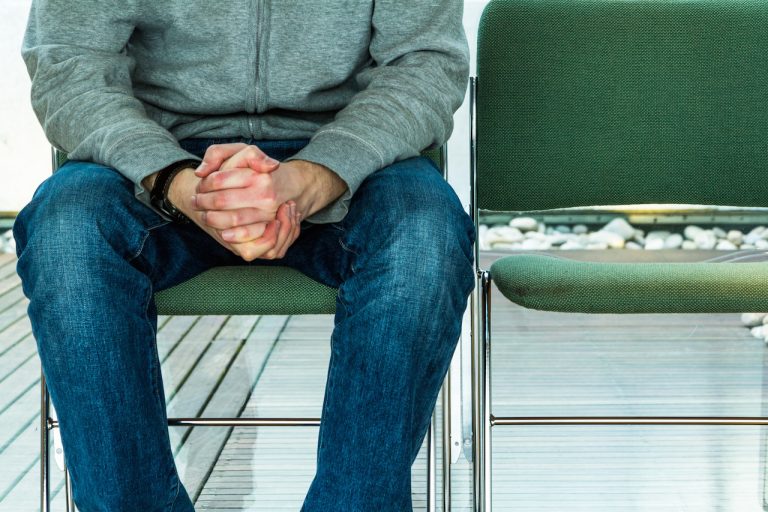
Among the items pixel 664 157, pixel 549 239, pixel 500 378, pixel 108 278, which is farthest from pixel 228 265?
pixel 549 239

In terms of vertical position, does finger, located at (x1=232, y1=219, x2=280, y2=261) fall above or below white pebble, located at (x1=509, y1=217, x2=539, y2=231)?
above

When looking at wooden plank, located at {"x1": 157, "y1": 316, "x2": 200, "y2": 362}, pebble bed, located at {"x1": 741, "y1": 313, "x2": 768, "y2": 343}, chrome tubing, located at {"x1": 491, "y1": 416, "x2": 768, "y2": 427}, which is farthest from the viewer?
pebble bed, located at {"x1": 741, "y1": 313, "x2": 768, "y2": 343}

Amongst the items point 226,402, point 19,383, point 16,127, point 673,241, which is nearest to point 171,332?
point 19,383

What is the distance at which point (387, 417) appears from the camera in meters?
1.13

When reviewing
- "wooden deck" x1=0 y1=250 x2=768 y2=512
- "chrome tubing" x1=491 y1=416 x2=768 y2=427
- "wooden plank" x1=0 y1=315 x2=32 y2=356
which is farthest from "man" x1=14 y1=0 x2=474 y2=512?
"wooden plank" x1=0 y1=315 x2=32 y2=356

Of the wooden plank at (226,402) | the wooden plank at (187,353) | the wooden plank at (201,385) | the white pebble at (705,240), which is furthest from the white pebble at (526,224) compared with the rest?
the wooden plank at (201,385)

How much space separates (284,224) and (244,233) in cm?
5

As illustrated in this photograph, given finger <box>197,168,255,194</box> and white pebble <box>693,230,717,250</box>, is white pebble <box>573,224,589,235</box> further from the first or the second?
finger <box>197,168,255,194</box>

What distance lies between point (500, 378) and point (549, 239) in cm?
148

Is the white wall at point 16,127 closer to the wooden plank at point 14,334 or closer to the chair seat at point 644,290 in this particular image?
the wooden plank at point 14,334

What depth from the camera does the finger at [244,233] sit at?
1.21m

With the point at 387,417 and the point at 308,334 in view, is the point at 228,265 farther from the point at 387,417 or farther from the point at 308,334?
the point at 308,334

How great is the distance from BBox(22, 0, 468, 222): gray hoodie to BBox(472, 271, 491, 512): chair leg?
11.2 inches

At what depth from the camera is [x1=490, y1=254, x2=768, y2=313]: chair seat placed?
1.38 metres
